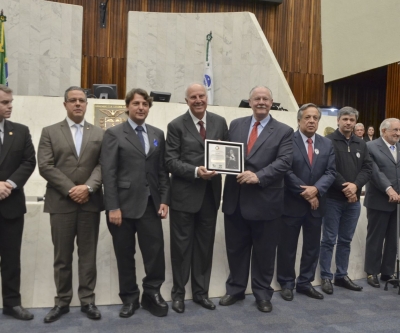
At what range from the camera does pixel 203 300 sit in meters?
3.14

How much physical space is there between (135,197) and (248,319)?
3.64 feet

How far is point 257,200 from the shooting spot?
3080mm

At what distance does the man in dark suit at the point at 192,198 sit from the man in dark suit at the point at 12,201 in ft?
3.10

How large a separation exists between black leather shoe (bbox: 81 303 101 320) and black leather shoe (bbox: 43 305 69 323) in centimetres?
12

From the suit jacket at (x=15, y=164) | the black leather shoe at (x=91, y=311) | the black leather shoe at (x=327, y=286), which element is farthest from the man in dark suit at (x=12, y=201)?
the black leather shoe at (x=327, y=286)

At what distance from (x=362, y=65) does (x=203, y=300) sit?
919cm

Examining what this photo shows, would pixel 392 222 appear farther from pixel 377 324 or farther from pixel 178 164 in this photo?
pixel 178 164

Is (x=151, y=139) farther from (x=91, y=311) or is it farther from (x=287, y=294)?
(x=287, y=294)

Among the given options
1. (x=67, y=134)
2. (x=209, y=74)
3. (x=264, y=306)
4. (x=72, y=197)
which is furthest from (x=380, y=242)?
(x=209, y=74)

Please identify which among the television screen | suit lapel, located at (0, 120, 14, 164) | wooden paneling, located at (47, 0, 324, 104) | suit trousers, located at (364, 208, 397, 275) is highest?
wooden paneling, located at (47, 0, 324, 104)

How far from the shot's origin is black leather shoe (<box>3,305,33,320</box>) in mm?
2836

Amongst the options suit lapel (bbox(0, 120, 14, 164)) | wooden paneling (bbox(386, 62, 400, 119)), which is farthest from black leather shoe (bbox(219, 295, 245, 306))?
wooden paneling (bbox(386, 62, 400, 119))

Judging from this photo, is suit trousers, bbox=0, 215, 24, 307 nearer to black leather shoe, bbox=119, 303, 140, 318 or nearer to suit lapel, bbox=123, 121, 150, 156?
black leather shoe, bbox=119, 303, 140, 318

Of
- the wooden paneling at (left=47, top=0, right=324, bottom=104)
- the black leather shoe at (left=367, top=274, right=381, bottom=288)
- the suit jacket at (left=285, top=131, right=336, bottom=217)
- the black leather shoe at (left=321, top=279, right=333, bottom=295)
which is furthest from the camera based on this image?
the wooden paneling at (left=47, top=0, right=324, bottom=104)
